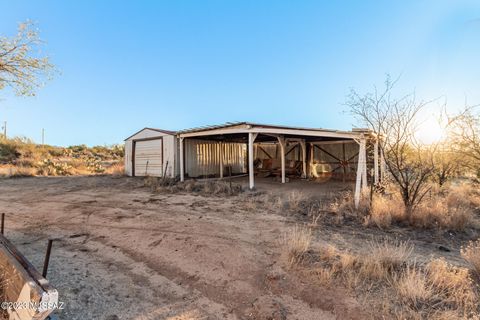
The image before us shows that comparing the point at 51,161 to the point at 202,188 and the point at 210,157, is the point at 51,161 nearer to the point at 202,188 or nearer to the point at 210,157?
the point at 210,157

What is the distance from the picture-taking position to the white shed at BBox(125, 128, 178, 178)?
46.4 ft

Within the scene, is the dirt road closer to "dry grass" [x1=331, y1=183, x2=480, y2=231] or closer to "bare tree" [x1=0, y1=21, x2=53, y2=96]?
"dry grass" [x1=331, y1=183, x2=480, y2=231]

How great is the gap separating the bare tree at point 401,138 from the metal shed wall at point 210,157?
30.2ft

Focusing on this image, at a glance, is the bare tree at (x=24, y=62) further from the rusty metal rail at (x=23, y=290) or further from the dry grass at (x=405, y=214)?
the dry grass at (x=405, y=214)

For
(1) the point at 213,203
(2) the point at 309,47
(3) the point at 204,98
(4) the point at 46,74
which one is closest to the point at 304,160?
(2) the point at 309,47

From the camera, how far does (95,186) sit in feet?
40.7

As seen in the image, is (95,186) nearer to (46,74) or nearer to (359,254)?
(46,74)

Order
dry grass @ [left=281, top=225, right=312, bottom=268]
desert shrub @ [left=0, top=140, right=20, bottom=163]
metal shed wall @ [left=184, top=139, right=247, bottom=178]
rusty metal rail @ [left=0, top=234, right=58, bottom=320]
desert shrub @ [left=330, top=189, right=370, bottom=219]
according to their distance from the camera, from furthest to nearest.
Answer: desert shrub @ [left=0, top=140, right=20, bottom=163], metal shed wall @ [left=184, top=139, right=247, bottom=178], desert shrub @ [left=330, top=189, right=370, bottom=219], dry grass @ [left=281, top=225, right=312, bottom=268], rusty metal rail @ [left=0, top=234, right=58, bottom=320]

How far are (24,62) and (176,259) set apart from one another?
792 cm

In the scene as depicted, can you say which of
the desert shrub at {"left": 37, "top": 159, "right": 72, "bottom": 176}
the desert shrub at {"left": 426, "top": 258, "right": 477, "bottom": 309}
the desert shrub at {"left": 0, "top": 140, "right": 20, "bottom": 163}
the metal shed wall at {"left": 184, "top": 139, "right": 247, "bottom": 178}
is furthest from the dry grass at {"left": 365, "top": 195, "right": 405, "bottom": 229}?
the desert shrub at {"left": 0, "top": 140, "right": 20, "bottom": 163}

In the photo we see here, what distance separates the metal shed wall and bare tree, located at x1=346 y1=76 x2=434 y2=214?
9.21m

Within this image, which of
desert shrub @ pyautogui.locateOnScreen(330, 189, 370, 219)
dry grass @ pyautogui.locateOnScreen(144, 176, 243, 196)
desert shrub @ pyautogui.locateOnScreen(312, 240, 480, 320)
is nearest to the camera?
desert shrub @ pyautogui.locateOnScreen(312, 240, 480, 320)

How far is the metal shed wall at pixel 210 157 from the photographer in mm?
14438

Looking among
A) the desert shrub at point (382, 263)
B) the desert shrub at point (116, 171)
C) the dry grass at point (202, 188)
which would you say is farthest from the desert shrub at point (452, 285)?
the desert shrub at point (116, 171)
